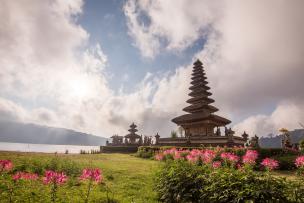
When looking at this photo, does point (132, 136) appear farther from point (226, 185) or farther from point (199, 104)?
point (226, 185)

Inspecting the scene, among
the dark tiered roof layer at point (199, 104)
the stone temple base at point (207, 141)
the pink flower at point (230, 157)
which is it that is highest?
the dark tiered roof layer at point (199, 104)

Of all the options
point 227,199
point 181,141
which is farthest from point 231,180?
point 181,141

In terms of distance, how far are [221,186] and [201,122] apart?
34.9 metres

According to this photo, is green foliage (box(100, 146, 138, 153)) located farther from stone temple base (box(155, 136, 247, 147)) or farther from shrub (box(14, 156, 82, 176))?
shrub (box(14, 156, 82, 176))

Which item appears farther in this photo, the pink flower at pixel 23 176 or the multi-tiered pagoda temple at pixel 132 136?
the multi-tiered pagoda temple at pixel 132 136

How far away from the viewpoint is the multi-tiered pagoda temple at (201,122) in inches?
1300

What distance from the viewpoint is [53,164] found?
13055 mm

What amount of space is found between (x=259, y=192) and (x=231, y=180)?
1.00 meters

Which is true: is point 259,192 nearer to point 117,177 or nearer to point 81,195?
point 81,195

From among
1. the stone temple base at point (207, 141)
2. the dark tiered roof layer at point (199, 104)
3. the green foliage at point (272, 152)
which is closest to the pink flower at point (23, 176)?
the green foliage at point (272, 152)

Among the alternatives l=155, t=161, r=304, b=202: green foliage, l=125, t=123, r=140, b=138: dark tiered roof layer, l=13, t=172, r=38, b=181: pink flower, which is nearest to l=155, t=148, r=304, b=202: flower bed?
l=155, t=161, r=304, b=202: green foliage

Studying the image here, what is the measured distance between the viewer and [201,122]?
39.8 meters

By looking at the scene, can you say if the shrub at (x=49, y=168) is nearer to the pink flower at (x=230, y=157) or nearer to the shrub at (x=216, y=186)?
the shrub at (x=216, y=186)

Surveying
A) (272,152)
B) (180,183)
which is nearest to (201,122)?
(272,152)
